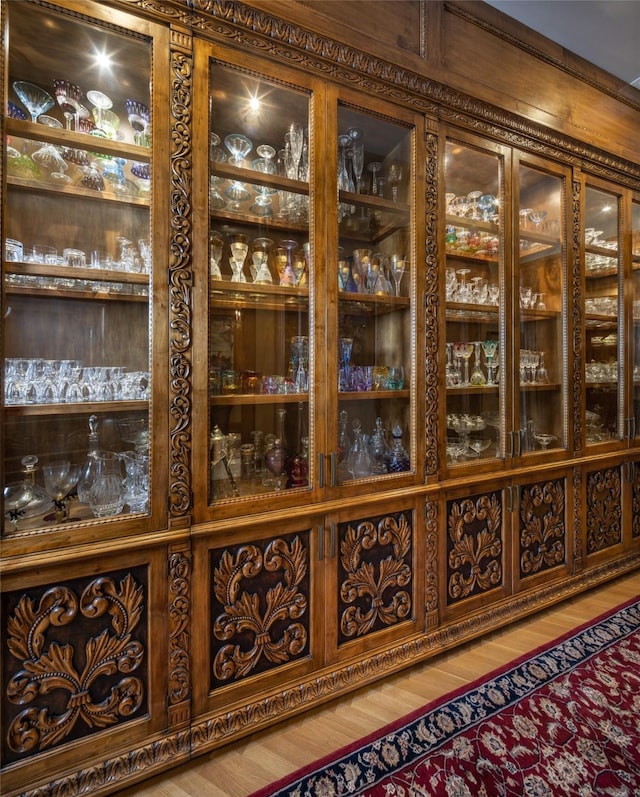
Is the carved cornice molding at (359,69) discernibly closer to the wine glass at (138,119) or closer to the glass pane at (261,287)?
the glass pane at (261,287)

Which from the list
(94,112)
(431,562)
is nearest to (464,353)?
(431,562)

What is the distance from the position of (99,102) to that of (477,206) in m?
1.68

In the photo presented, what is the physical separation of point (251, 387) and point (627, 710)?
1.86 meters

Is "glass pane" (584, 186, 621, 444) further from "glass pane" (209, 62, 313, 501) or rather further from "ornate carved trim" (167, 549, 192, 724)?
"ornate carved trim" (167, 549, 192, 724)

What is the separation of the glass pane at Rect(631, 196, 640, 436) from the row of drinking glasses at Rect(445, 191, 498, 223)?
130cm

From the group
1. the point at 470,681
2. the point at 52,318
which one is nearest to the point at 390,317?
the point at 52,318

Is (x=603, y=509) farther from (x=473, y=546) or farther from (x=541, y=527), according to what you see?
(x=473, y=546)

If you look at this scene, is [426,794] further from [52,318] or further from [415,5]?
[415,5]

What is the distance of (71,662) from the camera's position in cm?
121

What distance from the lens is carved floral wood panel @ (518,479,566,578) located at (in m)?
2.19

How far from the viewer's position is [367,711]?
1592 mm

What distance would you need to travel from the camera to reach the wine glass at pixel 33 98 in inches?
49.8

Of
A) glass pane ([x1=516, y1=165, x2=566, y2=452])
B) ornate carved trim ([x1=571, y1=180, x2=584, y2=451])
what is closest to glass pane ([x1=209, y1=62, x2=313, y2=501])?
glass pane ([x1=516, y1=165, x2=566, y2=452])

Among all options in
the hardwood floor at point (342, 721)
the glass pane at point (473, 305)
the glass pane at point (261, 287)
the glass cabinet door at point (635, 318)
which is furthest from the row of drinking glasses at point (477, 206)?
the hardwood floor at point (342, 721)
